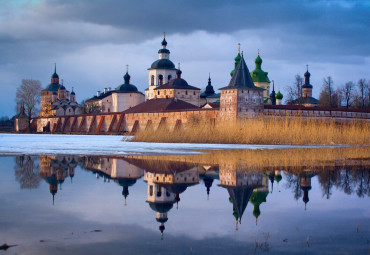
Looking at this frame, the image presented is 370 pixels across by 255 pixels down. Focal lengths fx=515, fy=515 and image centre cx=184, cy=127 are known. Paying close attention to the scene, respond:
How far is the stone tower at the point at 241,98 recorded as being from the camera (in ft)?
92.8

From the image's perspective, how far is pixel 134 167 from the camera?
9.11 meters

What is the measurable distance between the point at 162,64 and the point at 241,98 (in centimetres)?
2599

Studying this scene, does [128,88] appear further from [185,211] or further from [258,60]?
[185,211]

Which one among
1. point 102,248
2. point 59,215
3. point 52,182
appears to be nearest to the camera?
point 102,248

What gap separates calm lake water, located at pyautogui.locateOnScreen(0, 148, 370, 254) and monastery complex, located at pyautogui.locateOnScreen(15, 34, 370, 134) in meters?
15.8

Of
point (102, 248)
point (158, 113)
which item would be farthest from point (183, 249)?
point (158, 113)

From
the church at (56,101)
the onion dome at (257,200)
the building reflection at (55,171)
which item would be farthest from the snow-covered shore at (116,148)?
the church at (56,101)

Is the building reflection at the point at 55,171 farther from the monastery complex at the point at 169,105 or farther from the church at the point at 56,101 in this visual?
Answer: the church at the point at 56,101

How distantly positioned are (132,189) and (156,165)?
9.74ft

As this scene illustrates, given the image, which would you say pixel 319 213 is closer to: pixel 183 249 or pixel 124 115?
pixel 183 249

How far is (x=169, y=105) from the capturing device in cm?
3781

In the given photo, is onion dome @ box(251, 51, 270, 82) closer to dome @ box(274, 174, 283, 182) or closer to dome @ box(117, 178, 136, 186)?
dome @ box(274, 174, 283, 182)

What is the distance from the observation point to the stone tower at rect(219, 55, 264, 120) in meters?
28.3

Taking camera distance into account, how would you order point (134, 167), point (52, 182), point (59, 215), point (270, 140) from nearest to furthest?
1. point (59, 215)
2. point (52, 182)
3. point (134, 167)
4. point (270, 140)
